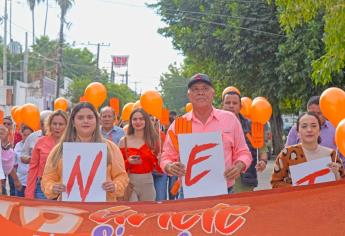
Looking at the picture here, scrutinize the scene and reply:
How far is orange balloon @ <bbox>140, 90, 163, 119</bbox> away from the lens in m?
10.5

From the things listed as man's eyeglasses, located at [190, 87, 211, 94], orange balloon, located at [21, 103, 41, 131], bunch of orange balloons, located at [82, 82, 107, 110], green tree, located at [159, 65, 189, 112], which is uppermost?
green tree, located at [159, 65, 189, 112]

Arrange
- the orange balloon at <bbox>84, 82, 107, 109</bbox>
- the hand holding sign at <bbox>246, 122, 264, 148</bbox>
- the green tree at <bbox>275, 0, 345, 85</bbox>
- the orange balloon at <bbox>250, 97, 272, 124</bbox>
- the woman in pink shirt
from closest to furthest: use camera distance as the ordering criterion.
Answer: the woman in pink shirt, the hand holding sign at <bbox>246, 122, 264, 148</bbox>, the green tree at <bbox>275, 0, 345, 85</bbox>, the orange balloon at <bbox>250, 97, 272, 124</bbox>, the orange balloon at <bbox>84, 82, 107, 109</bbox>

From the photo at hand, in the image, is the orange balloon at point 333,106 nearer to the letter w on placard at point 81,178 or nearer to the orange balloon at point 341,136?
the orange balloon at point 341,136

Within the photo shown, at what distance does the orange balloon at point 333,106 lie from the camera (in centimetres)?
709

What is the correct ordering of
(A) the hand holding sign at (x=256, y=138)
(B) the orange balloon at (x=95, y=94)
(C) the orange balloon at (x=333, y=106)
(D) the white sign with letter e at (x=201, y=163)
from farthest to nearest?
1. (B) the orange balloon at (x=95, y=94)
2. (C) the orange balloon at (x=333, y=106)
3. (A) the hand holding sign at (x=256, y=138)
4. (D) the white sign with letter e at (x=201, y=163)

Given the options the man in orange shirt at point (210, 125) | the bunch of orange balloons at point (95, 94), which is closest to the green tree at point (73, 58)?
the bunch of orange balloons at point (95, 94)

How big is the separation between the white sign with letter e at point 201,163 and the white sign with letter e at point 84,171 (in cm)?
61

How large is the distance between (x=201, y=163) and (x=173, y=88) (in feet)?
359

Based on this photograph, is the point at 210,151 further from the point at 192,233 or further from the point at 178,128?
the point at 192,233

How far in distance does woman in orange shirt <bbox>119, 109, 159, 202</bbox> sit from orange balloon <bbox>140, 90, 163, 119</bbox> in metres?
2.72

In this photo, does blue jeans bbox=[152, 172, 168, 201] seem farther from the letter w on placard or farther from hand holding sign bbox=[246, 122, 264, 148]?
the letter w on placard

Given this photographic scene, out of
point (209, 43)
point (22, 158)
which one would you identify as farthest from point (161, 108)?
point (209, 43)

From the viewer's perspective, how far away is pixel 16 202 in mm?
4832

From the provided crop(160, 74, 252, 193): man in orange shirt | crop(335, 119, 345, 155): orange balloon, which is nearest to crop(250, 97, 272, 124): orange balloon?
crop(335, 119, 345, 155): orange balloon
